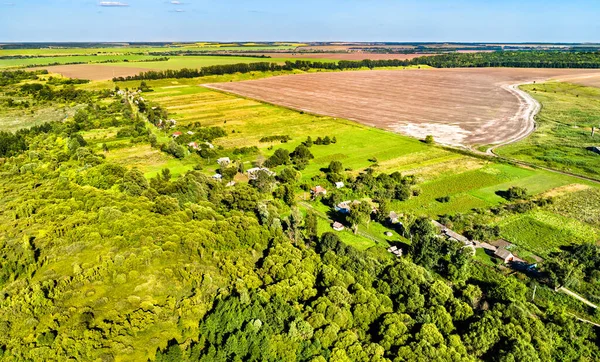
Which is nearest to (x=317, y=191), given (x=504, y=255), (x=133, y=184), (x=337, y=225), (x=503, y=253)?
(x=337, y=225)

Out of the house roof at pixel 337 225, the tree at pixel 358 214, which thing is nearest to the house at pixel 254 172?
the house roof at pixel 337 225

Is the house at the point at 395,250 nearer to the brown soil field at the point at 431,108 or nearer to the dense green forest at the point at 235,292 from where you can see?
the dense green forest at the point at 235,292

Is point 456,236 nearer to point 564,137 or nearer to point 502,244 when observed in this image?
point 502,244

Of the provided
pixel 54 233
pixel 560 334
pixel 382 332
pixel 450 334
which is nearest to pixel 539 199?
pixel 560 334

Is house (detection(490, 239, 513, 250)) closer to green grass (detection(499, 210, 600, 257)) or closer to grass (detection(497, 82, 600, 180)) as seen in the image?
green grass (detection(499, 210, 600, 257))

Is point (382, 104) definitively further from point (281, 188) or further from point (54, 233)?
point (54, 233)

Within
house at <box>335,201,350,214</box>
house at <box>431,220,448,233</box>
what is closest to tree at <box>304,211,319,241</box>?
house at <box>335,201,350,214</box>

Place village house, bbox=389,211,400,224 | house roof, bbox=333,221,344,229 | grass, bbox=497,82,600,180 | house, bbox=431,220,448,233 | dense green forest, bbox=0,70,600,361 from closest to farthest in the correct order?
dense green forest, bbox=0,70,600,361 → house, bbox=431,220,448,233 → house roof, bbox=333,221,344,229 → village house, bbox=389,211,400,224 → grass, bbox=497,82,600,180
